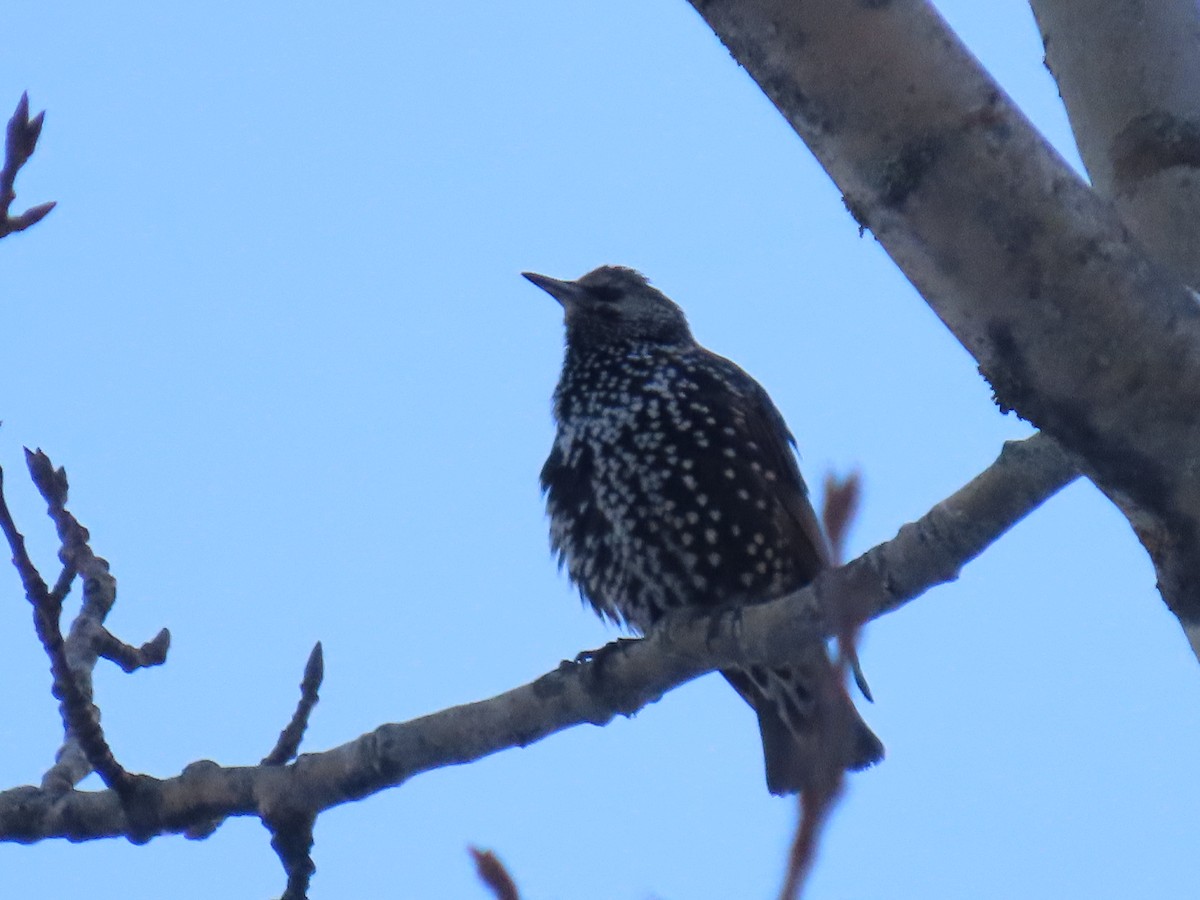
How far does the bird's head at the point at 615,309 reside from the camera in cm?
613

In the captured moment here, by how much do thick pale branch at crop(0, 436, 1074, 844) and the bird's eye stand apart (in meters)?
2.40

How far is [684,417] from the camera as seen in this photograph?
17.5ft

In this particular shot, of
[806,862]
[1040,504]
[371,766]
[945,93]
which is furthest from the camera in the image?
[371,766]

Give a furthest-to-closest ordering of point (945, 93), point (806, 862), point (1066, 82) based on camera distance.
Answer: point (1066, 82)
point (945, 93)
point (806, 862)

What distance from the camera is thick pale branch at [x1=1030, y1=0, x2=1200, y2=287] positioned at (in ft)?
10.3

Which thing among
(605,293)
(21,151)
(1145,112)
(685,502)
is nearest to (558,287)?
(605,293)

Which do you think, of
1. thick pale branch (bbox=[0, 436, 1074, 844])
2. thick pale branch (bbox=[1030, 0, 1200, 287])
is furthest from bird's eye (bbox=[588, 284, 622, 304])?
thick pale branch (bbox=[1030, 0, 1200, 287])

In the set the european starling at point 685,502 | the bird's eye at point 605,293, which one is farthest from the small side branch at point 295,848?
the bird's eye at point 605,293

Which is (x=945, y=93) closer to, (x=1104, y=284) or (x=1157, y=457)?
(x=1104, y=284)

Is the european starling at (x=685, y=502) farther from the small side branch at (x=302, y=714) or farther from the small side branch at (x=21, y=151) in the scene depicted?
the small side branch at (x=21, y=151)

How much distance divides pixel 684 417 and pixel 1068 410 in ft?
10.4

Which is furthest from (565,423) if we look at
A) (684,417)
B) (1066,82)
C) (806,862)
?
(806,862)

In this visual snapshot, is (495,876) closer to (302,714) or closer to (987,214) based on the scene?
(987,214)

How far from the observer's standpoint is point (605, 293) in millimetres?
6414
